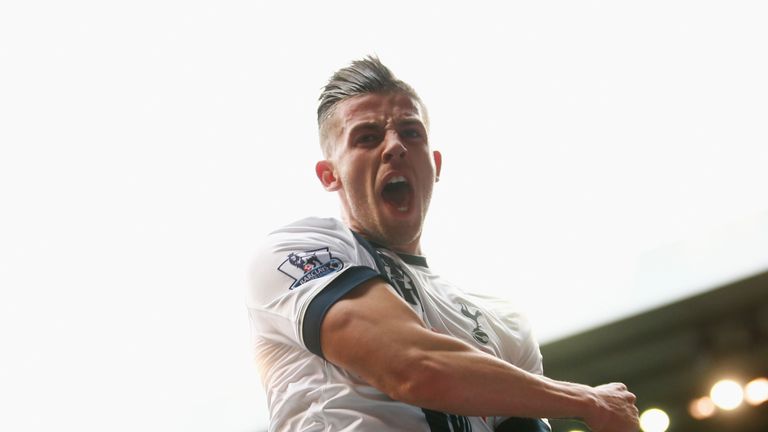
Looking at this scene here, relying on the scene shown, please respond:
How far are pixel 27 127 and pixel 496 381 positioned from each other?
8.53 ft

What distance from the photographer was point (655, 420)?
3.17 m

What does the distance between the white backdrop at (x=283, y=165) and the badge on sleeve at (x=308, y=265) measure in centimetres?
195

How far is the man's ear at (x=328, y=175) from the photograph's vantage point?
174 cm

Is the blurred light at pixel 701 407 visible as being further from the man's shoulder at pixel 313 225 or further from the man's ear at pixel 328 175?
the man's shoulder at pixel 313 225

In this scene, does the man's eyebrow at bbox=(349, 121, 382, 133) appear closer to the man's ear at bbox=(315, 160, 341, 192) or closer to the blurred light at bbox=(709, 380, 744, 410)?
the man's ear at bbox=(315, 160, 341, 192)

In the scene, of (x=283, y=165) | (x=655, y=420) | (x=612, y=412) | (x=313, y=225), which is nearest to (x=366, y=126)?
(x=313, y=225)

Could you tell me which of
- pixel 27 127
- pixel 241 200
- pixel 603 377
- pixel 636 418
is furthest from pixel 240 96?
pixel 636 418

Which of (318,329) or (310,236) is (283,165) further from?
(318,329)

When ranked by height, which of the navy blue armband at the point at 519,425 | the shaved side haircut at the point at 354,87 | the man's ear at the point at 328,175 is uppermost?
the shaved side haircut at the point at 354,87

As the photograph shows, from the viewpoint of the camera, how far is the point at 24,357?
313 cm

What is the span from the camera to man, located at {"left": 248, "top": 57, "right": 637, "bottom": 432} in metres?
1.04

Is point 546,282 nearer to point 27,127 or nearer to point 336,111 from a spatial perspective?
point 336,111

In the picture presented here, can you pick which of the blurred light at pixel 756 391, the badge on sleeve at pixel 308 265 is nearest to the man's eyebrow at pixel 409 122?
the badge on sleeve at pixel 308 265

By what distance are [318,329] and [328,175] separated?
2.39ft
